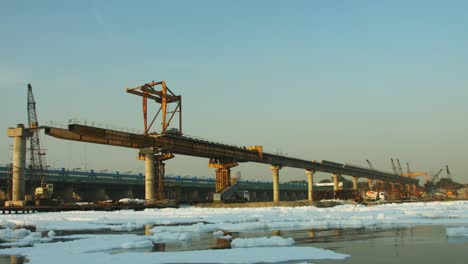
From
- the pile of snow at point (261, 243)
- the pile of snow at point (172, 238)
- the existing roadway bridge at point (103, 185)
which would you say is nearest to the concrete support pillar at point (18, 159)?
the existing roadway bridge at point (103, 185)

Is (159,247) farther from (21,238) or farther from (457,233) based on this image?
(457,233)

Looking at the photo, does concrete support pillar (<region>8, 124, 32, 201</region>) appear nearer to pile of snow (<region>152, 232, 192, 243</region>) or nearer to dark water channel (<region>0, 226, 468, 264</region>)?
pile of snow (<region>152, 232, 192, 243</region>)

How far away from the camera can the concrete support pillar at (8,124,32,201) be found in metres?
63.5

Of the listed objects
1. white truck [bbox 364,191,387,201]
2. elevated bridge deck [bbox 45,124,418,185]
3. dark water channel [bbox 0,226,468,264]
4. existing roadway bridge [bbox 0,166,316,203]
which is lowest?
white truck [bbox 364,191,387,201]

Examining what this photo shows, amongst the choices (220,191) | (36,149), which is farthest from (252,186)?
(36,149)

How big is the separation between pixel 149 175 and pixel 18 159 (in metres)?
18.9

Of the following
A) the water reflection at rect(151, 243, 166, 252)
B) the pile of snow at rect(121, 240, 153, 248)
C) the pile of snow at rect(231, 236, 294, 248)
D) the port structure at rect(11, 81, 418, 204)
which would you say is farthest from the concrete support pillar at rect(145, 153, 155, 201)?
the pile of snow at rect(231, 236, 294, 248)

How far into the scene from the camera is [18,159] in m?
63.8

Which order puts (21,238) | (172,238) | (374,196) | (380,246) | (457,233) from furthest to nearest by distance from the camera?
(374,196), (21,238), (172,238), (457,233), (380,246)

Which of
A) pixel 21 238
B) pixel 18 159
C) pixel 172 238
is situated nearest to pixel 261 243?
pixel 172 238

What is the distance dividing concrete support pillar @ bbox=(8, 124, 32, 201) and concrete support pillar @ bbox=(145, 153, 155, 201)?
56.6ft

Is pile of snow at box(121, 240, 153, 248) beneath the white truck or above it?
above

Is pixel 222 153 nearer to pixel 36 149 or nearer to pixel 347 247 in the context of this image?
pixel 36 149

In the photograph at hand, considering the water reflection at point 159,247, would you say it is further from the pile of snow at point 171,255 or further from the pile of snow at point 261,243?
the pile of snow at point 261,243
